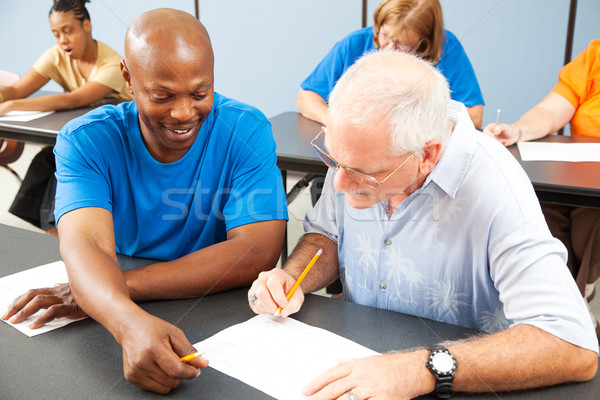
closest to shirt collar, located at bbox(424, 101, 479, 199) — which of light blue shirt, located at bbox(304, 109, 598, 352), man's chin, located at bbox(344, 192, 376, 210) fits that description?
light blue shirt, located at bbox(304, 109, 598, 352)

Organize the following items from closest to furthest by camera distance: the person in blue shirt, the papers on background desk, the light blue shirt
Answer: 1. the light blue shirt
2. the papers on background desk
3. the person in blue shirt

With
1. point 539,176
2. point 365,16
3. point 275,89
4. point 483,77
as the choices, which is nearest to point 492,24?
point 483,77

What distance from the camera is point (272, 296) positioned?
111 cm

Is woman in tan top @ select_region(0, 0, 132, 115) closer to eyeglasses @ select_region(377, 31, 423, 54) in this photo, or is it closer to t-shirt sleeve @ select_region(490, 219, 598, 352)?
eyeglasses @ select_region(377, 31, 423, 54)

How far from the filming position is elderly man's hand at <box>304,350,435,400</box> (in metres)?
0.85

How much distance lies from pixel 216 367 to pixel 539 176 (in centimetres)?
142

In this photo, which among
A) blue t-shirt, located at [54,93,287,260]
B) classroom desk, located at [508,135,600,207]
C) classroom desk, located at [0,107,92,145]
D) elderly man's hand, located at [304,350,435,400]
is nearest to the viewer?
elderly man's hand, located at [304,350,435,400]

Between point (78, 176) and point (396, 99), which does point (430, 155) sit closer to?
point (396, 99)

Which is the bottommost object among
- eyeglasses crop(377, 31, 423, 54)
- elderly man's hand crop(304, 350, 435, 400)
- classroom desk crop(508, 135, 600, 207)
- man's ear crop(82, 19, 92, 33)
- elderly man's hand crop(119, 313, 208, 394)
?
classroom desk crop(508, 135, 600, 207)

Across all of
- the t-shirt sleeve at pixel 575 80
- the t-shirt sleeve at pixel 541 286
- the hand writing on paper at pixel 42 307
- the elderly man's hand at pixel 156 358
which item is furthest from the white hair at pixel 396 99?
the t-shirt sleeve at pixel 575 80

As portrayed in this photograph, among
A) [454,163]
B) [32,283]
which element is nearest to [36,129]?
[32,283]

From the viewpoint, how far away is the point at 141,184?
1385 mm

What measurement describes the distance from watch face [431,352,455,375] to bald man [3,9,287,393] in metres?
0.40

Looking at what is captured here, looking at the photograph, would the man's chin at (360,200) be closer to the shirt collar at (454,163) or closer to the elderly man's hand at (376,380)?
the shirt collar at (454,163)
